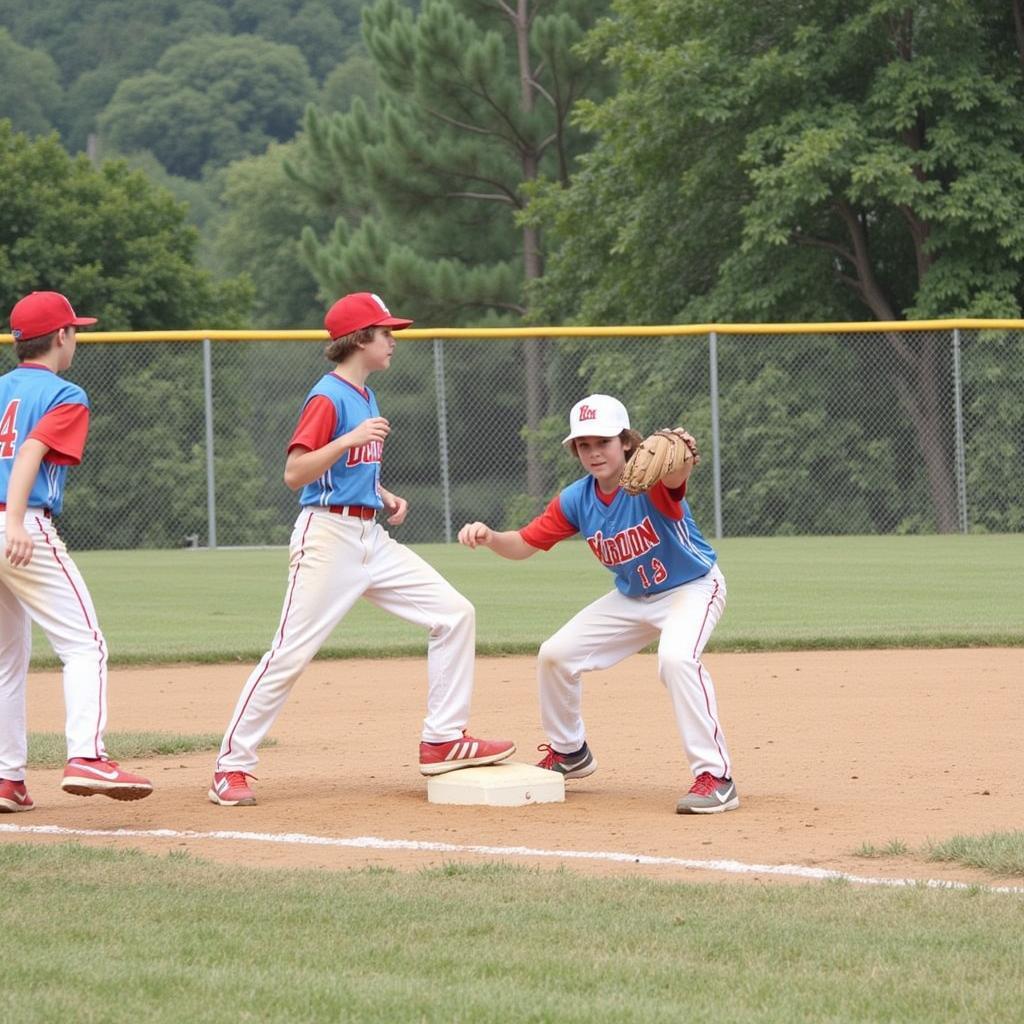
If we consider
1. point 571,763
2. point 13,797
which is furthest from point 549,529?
point 13,797

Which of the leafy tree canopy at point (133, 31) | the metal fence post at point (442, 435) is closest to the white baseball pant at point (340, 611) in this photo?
the metal fence post at point (442, 435)

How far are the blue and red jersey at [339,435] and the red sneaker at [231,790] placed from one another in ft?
3.23

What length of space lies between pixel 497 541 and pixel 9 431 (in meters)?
1.74

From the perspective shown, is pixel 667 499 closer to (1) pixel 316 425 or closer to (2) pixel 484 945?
(1) pixel 316 425

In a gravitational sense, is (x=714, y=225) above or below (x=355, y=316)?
above

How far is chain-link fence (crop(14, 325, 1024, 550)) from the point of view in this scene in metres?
A: 19.7

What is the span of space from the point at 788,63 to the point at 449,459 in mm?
8730

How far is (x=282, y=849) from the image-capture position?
221 inches

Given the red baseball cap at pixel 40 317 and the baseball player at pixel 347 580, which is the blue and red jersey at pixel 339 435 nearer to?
the baseball player at pixel 347 580

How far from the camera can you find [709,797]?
6.12 metres

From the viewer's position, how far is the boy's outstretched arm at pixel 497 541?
6.39m

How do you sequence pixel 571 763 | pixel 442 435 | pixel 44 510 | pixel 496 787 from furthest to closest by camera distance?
pixel 442 435 < pixel 571 763 < pixel 496 787 < pixel 44 510

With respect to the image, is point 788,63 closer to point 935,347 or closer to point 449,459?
point 935,347

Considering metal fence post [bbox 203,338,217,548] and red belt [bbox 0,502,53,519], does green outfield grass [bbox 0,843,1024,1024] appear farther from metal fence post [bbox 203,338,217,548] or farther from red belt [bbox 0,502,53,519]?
metal fence post [bbox 203,338,217,548]
